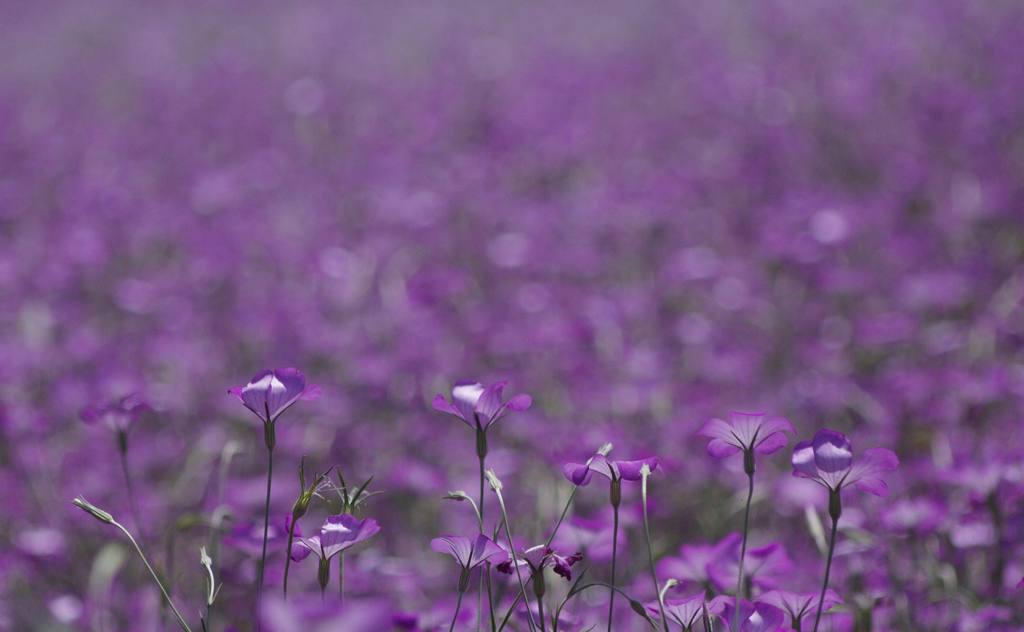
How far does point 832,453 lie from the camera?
100 cm

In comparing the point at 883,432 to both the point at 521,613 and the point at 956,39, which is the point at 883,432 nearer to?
the point at 521,613

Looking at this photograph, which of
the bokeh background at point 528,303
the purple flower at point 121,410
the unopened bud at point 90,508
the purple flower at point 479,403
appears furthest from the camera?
the bokeh background at point 528,303

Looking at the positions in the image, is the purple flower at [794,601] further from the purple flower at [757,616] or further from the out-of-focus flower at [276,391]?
the out-of-focus flower at [276,391]

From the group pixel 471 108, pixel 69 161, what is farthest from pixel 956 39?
pixel 69 161

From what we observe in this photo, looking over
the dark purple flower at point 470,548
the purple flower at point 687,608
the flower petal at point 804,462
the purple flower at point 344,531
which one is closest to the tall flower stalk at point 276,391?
the purple flower at point 344,531

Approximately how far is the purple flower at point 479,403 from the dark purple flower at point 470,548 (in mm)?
147

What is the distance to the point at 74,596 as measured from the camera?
6.13 ft

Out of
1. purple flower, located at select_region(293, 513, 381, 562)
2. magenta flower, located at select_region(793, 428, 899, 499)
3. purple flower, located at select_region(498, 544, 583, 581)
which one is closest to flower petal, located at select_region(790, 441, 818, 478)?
magenta flower, located at select_region(793, 428, 899, 499)

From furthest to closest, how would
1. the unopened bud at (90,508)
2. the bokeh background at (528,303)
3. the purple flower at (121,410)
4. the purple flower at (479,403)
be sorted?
the bokeh background at (528,303), the purple flower at (121,410), the purple flower at (479,403), the unopened bud at (90,508)

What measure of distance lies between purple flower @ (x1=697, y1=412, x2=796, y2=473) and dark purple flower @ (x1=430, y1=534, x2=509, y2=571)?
1.02 ft

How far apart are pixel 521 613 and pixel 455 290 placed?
233 cm

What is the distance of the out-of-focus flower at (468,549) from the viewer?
40.4 inches

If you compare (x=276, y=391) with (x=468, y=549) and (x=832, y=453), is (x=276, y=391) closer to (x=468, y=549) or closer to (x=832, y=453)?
(x=468, y=549)

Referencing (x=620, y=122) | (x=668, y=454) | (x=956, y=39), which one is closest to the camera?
(x=668, y=454)
